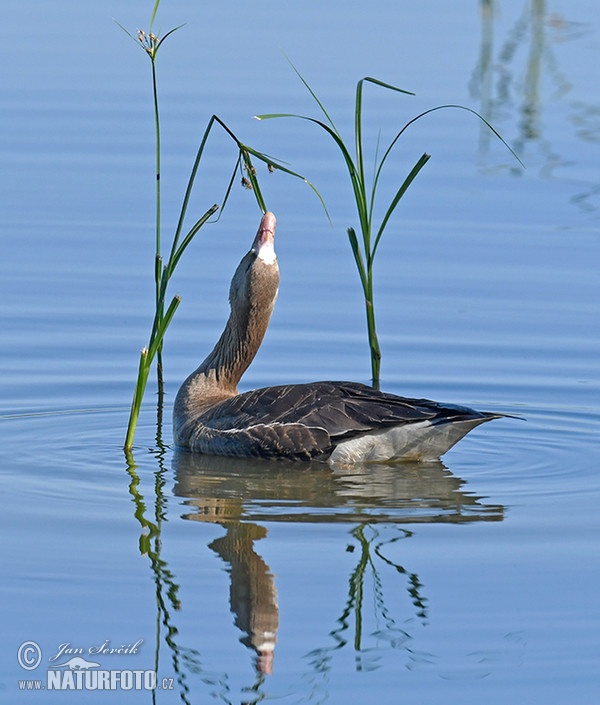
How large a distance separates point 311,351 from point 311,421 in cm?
213

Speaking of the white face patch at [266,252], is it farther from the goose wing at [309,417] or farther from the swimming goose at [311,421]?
the goose wing at [309,417]

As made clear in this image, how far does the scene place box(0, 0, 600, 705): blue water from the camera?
6383mm

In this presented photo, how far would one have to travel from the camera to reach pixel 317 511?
26.7 ft

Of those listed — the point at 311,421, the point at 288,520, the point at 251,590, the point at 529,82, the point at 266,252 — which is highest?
the point at 529,82

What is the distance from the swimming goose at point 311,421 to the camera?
8898 mm

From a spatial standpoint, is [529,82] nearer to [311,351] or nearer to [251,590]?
[311,351]

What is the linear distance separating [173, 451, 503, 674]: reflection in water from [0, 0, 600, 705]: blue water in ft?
0.07

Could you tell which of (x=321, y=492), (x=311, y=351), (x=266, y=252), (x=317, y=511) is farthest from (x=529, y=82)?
(x=317, y=511)

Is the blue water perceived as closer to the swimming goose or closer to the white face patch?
the swimming goose

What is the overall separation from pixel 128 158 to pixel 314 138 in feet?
6.53

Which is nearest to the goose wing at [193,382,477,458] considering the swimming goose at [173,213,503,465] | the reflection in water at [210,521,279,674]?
the swimming goose at [173,213,503,465]

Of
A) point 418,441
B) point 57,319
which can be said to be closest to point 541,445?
point 418,441

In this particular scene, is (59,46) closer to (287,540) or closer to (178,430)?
(178,430)

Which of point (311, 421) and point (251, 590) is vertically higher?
point (311, 421)
